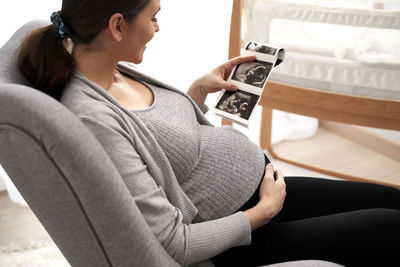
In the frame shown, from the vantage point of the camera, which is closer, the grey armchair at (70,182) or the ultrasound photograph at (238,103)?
the grey armchair at (70,182)

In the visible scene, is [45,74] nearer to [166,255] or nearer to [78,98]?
[78,98]

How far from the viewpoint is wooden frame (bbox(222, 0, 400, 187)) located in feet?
6.29

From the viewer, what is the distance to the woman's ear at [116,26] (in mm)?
1011

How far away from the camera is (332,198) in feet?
4.25

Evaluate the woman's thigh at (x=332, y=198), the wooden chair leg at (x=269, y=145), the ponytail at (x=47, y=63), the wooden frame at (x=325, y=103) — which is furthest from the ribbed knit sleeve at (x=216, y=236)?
the wooden chair leg at (x=269, y=145)

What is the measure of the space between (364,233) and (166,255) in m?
0.45

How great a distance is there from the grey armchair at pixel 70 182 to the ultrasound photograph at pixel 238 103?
64cm

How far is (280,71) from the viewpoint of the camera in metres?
2.08

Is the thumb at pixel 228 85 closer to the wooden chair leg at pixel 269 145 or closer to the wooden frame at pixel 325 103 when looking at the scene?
the wooden frame at pixel 325 103

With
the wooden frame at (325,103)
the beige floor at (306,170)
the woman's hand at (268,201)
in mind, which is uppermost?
the woman's hand at (268,201)

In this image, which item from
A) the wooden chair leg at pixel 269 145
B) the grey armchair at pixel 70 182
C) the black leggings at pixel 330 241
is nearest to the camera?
the grey armchair at pixel 70 182

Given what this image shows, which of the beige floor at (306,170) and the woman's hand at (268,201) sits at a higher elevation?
the woman's hand at (268,201)

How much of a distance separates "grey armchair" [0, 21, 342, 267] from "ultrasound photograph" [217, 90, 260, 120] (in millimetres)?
637

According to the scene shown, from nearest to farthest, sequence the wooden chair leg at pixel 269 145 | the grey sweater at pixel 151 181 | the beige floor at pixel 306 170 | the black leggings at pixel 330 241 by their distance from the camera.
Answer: the grey sweater at pixel 151 181
the black leggings at pixel 330 241
the beige floor at pixel 306 170
the wooden chair leg at pixel 269 145
